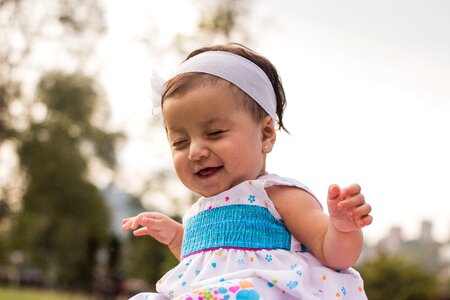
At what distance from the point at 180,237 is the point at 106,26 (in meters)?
21.4

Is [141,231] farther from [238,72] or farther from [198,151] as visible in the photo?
[238,72]

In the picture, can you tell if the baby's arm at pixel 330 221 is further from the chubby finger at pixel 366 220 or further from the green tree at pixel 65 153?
the green tree at pixel 65 153

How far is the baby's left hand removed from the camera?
7.38 feet

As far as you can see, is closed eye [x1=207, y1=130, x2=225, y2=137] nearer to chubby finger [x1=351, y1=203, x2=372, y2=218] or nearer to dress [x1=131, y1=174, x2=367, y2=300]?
dress [x1=131, y1=174, x2=367, y2=300]

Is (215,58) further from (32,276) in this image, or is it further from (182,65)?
(32,276)

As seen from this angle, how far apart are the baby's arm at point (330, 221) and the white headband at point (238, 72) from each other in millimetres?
336

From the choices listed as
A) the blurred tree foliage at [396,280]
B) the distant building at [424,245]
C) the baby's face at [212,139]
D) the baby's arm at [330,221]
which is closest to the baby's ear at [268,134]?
the baby's face at [212,139]

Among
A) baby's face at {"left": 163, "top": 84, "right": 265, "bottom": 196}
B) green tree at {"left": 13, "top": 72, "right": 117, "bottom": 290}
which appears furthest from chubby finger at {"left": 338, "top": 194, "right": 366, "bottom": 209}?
green tree at {"left": 13, "top": 72, "right": 117, "bottom": 290}

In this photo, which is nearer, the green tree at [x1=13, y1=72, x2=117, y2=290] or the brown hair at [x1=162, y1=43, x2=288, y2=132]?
the brown hair at [x1=162, y1=43, x2=288, y2=132]

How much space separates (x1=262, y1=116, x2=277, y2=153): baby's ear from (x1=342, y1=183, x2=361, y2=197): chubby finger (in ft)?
1.74

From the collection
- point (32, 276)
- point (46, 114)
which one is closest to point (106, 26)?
point (46, 114)

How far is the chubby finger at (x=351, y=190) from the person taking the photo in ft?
7.37

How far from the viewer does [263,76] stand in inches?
109

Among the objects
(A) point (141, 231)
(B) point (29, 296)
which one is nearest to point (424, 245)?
(B) point (29, 296)
